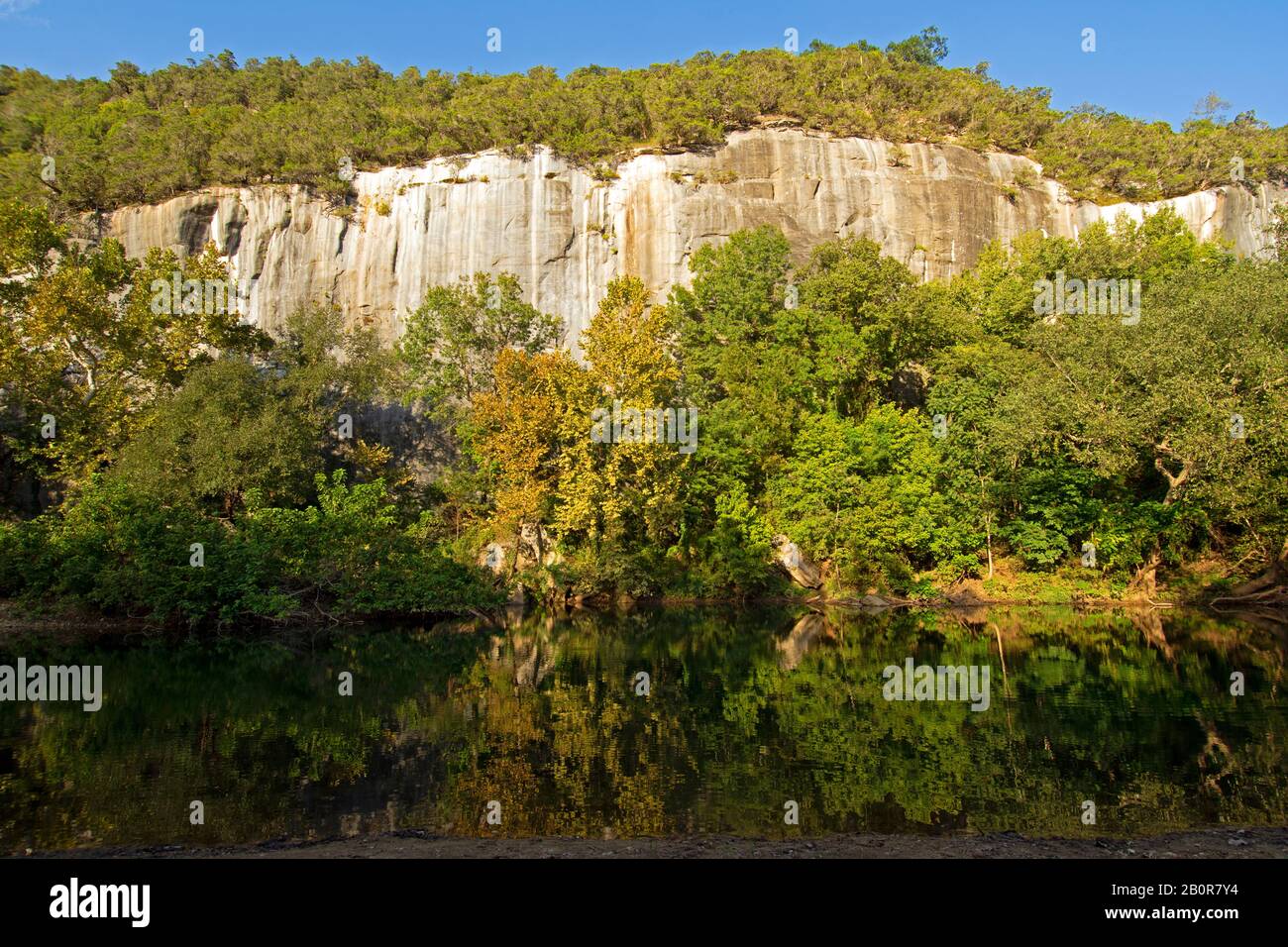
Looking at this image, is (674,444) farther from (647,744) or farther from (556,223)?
(647,744)

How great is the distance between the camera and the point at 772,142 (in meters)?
49.2

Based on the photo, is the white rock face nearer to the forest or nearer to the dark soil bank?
the forest

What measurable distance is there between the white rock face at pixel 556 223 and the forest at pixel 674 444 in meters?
6.93

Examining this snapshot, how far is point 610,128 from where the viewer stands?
49.7m

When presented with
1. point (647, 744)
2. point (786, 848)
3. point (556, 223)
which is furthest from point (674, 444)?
point (786, 848)

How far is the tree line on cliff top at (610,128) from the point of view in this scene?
47.7 meters

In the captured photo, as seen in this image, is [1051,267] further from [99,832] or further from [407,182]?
[99,832]

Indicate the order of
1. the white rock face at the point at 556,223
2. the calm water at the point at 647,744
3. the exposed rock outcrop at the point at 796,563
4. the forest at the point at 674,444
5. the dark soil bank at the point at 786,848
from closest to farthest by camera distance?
the dark soil bank at the point at 786,848 → the calm water at the point at 647,744 → the forest at the point at 674,444 → the exposed rock outcrop at the point at 796,563 → the white rock face at the point at 556,223

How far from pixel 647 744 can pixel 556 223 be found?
4007cm

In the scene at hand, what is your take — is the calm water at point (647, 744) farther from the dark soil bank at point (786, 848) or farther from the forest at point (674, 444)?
the forest at point (674, 444)

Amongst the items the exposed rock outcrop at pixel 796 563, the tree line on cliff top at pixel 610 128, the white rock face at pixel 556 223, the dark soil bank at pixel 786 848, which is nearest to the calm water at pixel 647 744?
the dark soil bank at pixel 786 848
